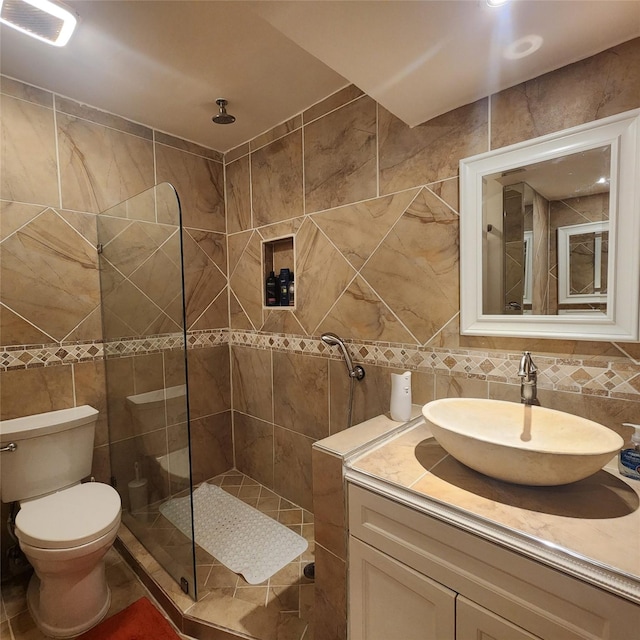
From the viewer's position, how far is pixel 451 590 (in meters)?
0.83

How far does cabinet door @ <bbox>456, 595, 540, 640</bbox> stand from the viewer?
74 cm

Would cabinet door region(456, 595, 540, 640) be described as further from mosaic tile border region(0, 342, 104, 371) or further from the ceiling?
mosaic tile border region(0, 342, 104, 371)

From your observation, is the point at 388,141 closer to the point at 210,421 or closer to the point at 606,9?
the point at 606,9

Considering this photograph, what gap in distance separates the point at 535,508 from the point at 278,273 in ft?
5.99

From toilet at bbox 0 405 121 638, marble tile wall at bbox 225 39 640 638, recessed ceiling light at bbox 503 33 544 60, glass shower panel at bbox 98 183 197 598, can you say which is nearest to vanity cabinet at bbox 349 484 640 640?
marble tile wall at bbox 225 39 640 638

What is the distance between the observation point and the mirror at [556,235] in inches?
40.4

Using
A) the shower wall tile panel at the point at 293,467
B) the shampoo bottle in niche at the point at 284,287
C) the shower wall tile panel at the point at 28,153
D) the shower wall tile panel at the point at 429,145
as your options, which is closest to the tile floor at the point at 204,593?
the shower wall tile panel at the point at 293,467

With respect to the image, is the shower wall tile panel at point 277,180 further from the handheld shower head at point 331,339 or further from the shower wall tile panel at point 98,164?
the handheld shower head at point 331,339

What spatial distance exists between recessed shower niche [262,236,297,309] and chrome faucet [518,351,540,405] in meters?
1.30

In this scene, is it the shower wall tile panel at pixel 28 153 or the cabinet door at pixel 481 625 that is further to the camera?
the shower wall tile panel at pixel 28 153

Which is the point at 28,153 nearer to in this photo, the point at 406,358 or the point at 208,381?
the point at 208,381

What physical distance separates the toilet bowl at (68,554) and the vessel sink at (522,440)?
1.43 metres

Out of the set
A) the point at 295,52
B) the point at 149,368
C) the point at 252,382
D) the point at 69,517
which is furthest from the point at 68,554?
the point at 295,52

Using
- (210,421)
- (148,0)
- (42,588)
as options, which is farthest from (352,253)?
(42,588)
